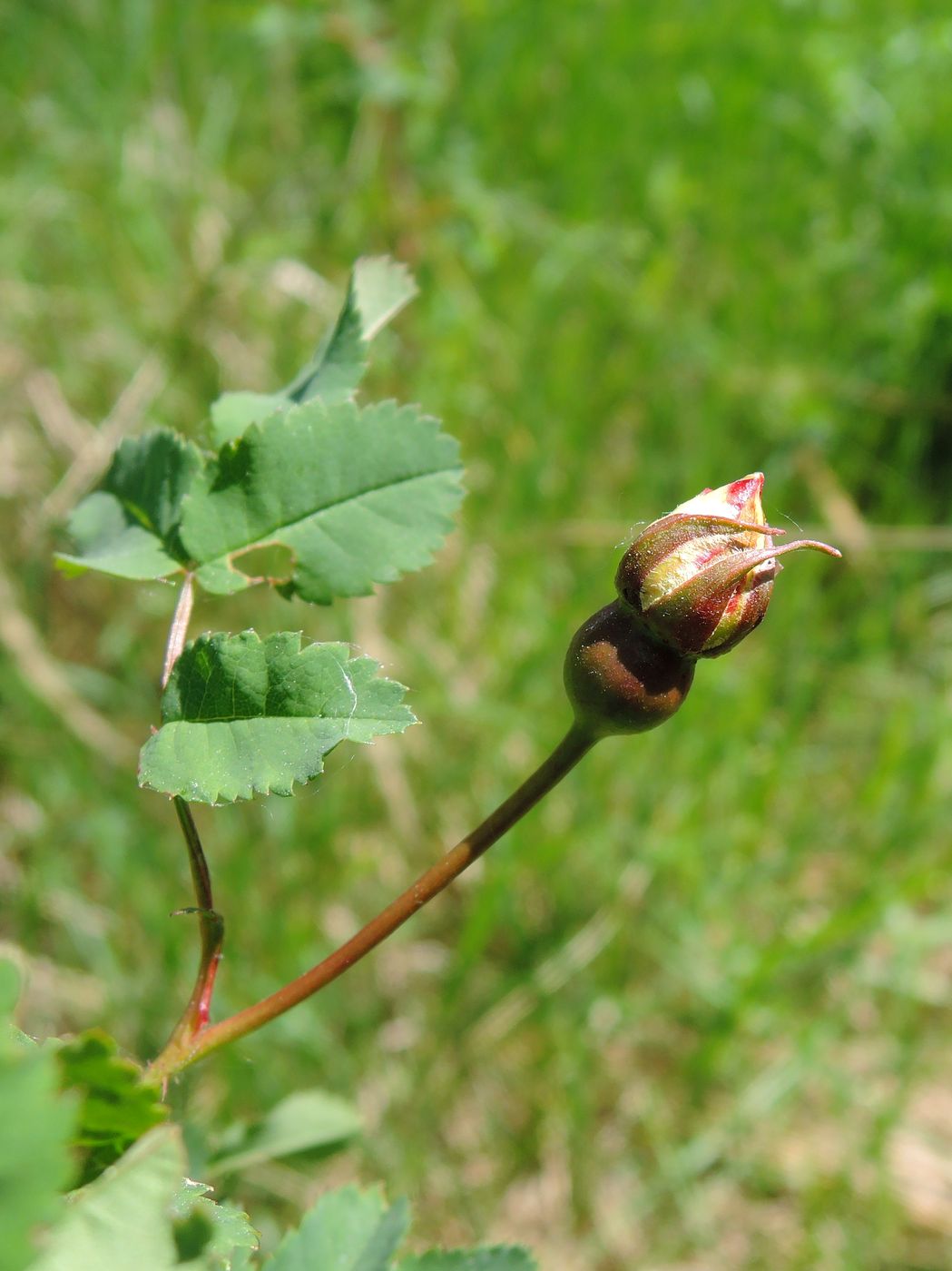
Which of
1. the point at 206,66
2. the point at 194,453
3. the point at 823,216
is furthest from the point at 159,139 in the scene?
the point at 194,453

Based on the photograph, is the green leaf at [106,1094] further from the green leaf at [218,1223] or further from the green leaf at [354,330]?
the green leaf at [354,330]

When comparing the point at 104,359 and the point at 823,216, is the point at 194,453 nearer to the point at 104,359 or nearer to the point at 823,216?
the point at 104,359

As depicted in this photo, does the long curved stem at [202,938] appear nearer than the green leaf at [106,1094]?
No

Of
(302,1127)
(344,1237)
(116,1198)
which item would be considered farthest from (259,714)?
(302,1127)

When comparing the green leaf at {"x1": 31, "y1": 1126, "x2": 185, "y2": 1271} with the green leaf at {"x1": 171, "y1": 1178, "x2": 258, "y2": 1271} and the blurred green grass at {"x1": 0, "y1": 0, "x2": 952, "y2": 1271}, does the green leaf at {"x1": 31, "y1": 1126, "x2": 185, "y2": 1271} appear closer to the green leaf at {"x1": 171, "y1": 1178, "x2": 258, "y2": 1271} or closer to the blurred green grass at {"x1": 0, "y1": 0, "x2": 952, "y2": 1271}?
the green leaf at {"x1": 171, "y1": 1178, "x2": 258, "y2": 1271}

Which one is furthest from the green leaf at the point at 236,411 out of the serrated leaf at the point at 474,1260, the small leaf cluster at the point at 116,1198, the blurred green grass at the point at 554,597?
the blurred green grass at the point at 554,597

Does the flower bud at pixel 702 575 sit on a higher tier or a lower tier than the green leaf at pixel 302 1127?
higher

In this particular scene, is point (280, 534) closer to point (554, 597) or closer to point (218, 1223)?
point (218, 1223)
